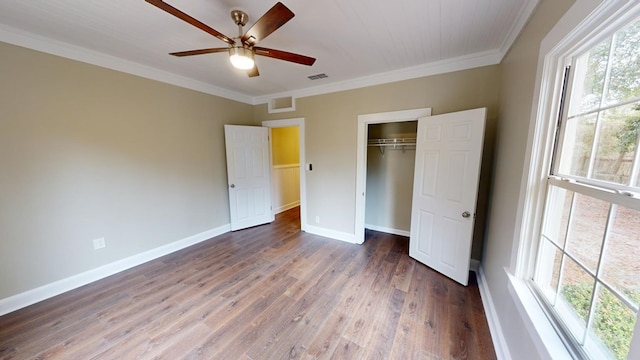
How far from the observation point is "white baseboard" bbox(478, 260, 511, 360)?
4.70ft

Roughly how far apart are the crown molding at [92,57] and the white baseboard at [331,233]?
9.13ft

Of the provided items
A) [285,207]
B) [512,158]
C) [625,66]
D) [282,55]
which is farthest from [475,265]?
[285,207]

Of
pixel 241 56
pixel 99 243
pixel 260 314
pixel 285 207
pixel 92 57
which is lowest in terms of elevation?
pixel 260 314

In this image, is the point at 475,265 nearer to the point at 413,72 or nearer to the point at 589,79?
the point at 589,79

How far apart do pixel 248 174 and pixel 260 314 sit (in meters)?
2.51

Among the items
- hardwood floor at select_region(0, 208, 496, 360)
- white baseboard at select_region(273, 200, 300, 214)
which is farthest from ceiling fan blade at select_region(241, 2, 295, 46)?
white baseboard at select_region(273, 200, 300, 214)

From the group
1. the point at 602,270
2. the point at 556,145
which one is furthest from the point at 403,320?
the point at 556,145

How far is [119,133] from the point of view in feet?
8.07

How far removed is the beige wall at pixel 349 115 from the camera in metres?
2.34

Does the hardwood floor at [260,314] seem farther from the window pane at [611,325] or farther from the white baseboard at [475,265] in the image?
the window pane at [611,325]

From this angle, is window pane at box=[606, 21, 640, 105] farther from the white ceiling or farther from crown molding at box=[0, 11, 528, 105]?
the white ceiling

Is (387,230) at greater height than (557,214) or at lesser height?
lesser

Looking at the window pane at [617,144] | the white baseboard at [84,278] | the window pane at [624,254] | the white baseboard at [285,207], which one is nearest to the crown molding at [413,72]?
the window pane at [617,144]

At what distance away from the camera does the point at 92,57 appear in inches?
87.0
